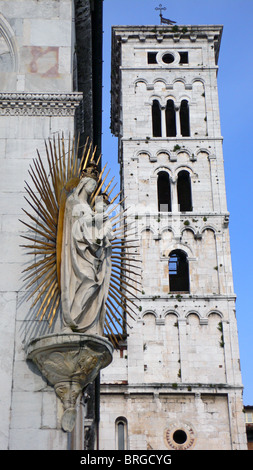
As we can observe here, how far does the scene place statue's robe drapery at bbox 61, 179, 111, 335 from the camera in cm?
1288

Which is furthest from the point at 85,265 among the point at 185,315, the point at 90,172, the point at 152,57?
the point at 152,57

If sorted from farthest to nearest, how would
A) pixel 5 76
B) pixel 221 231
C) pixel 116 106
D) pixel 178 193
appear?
pixel 116 106
pixel 178 193
pixel 221 231
pixel 5 76

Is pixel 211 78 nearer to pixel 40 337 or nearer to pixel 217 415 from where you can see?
pixel 217 415

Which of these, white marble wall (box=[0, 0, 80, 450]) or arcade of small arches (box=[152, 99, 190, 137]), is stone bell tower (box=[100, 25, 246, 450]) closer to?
arcade of small arches (box=[152, 99, 190, 137])

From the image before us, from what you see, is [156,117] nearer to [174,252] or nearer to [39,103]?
[174,252]

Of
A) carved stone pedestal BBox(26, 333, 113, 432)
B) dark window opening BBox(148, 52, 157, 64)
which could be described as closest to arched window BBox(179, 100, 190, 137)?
dark window opening BBox(148, 52, 157, 64)

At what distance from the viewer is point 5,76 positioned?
15.6m

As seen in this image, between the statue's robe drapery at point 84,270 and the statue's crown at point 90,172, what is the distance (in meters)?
0.64

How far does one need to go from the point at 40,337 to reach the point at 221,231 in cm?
3973

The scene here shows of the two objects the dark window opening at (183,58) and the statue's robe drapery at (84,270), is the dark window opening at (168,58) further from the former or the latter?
the statue's robe drapery at (84,270)

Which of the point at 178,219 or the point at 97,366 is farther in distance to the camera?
the point at 178,219

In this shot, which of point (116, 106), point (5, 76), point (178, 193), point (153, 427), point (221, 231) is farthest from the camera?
point (116, 106)

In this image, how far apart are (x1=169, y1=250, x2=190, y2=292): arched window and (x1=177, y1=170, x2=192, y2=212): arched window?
336cm

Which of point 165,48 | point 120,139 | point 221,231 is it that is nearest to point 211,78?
point 165,48
